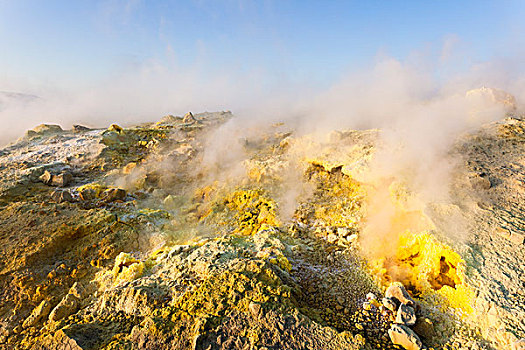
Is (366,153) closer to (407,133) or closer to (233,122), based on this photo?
(407,133)

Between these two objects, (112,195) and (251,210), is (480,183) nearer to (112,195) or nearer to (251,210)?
(251,210)

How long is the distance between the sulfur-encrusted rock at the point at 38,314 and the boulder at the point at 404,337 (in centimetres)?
353

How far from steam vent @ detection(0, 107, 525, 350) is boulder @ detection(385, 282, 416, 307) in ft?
0.06

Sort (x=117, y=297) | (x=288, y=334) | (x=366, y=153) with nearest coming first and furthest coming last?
(x=288, y=334), (x=117, y=297), (x=366, y=153)

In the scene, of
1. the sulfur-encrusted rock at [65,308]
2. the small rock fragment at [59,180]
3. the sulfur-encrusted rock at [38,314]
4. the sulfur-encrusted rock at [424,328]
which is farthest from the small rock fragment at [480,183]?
the small rock fragment at [59,180]

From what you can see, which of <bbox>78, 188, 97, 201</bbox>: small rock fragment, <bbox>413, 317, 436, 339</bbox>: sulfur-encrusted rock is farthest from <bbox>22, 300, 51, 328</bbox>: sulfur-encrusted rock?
<bbox>413, 317, 436, 339</bbox>: sulfur-encrusted rock

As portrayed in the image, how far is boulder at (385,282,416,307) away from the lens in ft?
7.77

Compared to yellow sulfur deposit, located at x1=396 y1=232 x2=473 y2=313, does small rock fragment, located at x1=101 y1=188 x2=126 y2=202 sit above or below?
above

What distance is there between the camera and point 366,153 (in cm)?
485

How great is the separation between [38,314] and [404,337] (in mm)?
3677

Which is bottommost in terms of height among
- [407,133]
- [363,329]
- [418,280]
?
[418,280]

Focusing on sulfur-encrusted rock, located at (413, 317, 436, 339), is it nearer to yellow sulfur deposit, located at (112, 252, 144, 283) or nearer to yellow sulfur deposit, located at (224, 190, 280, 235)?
yellow sulfur deposit, located at (224, 190, 280, 235)

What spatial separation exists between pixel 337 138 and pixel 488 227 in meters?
3.45

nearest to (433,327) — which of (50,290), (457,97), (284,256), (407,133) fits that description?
(284,256)
